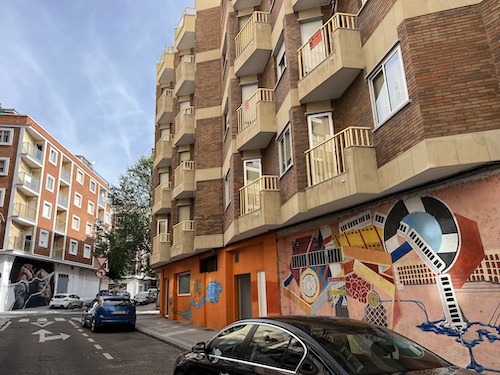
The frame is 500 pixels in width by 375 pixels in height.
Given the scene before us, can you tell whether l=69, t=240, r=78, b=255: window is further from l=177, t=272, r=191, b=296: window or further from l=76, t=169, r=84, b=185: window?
l=177, t=272, r=191, b=296: window

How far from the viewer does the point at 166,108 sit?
24.9m

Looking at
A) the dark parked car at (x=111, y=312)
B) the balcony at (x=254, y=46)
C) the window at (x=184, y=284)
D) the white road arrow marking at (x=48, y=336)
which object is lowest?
the white road arrow marking at (x=48, y=336)

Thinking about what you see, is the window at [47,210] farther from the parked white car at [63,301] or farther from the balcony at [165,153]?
the balcony at [165,153]

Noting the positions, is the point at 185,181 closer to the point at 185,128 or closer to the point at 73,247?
the point at 185,128

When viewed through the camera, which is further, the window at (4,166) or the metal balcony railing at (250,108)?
the window at (4,166)

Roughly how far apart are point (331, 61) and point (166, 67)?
1993 centimetres

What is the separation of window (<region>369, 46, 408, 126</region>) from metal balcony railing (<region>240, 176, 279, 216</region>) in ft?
14.5

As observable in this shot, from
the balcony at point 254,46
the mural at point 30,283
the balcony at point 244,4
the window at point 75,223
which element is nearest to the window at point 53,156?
the window at point 75,223

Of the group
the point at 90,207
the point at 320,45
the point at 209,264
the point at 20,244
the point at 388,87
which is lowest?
the point at 209,264

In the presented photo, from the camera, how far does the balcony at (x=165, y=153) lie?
2395 centimetres

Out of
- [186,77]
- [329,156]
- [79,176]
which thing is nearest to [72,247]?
[79,176]

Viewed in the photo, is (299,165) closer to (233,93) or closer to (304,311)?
(304,311)

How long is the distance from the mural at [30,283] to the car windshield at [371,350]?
3592cm

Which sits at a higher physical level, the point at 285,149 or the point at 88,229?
the point at 88,229
